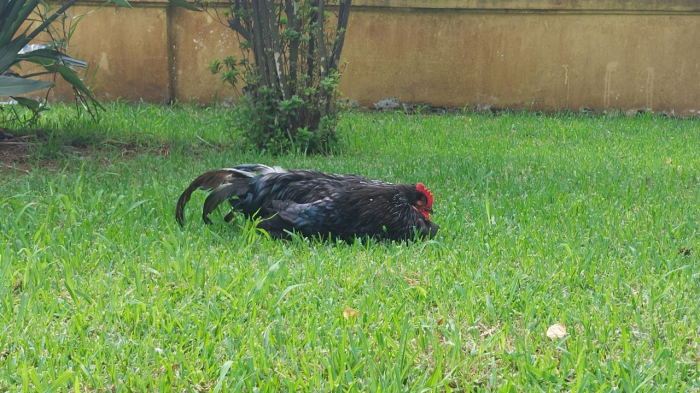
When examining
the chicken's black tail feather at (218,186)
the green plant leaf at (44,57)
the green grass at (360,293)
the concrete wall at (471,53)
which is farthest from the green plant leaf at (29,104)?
the concrete wall at (471,53)

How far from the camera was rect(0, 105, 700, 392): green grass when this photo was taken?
237 cm

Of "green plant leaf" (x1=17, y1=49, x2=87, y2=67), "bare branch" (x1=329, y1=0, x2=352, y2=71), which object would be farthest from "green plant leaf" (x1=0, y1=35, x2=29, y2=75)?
"bare branch" (x1=329, y1=0, x2=352, y2=71)

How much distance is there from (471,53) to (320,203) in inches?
249

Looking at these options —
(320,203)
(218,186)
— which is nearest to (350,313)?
(320,203)

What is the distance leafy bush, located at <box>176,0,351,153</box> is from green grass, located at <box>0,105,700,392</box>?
1170 mm

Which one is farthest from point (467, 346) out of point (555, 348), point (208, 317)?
point (208, 317)

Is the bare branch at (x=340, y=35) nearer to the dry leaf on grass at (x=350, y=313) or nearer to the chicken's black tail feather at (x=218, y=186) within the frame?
the chicken's black tail feather at (x=218, y=186)

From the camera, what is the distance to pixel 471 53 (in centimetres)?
955

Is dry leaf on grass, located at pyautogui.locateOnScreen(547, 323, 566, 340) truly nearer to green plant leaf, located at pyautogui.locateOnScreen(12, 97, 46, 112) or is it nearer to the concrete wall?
green plant leaf, located at pyautogui.locateOnScreen(12, 97, 46, 112)

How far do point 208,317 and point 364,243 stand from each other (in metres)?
1.25

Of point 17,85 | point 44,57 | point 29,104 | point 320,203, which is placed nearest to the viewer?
point 320,203

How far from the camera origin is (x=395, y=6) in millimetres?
9430

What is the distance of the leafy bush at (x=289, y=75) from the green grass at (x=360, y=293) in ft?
3.84

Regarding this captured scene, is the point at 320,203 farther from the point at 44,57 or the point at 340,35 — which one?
the point at 44,57
